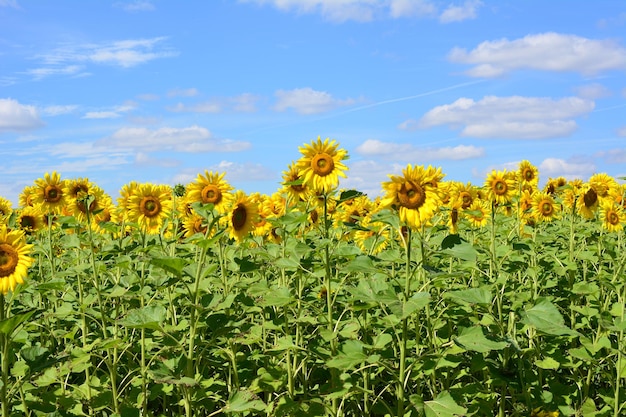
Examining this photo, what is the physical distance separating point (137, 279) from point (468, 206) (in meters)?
4.15

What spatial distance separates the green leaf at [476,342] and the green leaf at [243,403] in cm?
119

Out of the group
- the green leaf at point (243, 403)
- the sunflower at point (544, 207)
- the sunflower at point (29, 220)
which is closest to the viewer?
the green leaf at point (243, 403)

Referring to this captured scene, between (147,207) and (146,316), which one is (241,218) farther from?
(146,316)

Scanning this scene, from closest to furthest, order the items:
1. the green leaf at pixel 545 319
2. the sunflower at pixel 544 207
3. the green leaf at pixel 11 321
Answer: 1. the green leaf at pixel 11 321
2. the green leaf at pixel 545 319
3. the sunflower at pixel 544 207

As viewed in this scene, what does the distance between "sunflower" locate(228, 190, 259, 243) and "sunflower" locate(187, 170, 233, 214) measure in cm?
9

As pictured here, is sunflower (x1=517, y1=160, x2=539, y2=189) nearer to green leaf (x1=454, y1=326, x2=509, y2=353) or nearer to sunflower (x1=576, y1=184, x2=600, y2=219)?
sunflower (x1=576, y1=184, x2=600, y2=219)

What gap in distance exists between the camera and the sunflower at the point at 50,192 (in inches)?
246

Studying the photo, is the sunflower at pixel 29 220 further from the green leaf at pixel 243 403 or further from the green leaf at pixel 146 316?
the green leaf at pixel 243 403

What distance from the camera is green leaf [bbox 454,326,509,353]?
3.51 metres

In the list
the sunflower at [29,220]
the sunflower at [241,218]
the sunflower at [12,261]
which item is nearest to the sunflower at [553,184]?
the sunflower at [241,218]

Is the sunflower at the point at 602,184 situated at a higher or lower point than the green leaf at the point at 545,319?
higher

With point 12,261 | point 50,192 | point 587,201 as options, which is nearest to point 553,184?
point 587,201

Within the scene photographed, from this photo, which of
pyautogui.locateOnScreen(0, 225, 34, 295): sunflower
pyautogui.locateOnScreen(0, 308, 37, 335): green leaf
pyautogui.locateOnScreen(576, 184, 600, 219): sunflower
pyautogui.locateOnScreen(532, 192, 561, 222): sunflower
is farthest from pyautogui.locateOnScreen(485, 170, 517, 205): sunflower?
pyautogui.locateOnScreen(0, 308, 37, 335): green leaf

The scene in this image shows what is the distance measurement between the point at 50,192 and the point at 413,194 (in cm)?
402
